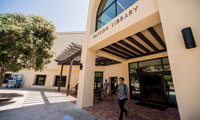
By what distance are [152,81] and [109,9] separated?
6.45 meters

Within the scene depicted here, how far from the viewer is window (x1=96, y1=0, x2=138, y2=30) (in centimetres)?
414

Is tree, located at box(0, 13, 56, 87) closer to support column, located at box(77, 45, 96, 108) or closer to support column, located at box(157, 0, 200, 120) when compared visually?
support column, located at box(77, 45, 96, 108)

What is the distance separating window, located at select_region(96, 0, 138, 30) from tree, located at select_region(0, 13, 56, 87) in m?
4.13

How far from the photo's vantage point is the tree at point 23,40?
4.71 meters

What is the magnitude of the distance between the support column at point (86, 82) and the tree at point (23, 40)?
3.55 m

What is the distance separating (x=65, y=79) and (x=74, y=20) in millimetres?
8881

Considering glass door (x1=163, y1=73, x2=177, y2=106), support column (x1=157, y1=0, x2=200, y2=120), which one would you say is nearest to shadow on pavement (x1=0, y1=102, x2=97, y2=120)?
support column (x1=157, y1=0, x2=200, y2=120)

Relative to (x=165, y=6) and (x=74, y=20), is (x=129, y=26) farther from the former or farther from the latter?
(x=74, y=20)

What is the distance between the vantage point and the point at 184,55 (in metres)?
1.74

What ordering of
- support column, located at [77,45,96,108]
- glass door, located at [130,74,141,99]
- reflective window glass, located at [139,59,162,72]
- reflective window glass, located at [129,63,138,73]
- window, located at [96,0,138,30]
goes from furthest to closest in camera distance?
reflective window glass, located at [129,63,138,73], glass door, located at [130,74,141,99], reflective window glass, located at [139,59,162,72], support column, located at [77,45,96,108], window, located at [96,0,138,30]

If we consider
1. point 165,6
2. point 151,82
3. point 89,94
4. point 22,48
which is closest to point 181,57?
point 165,6

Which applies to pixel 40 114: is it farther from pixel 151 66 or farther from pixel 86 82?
pixel 151 66

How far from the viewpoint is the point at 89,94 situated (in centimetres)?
471

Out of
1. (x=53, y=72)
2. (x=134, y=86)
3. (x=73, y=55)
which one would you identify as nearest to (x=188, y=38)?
(x=134, y=86)
